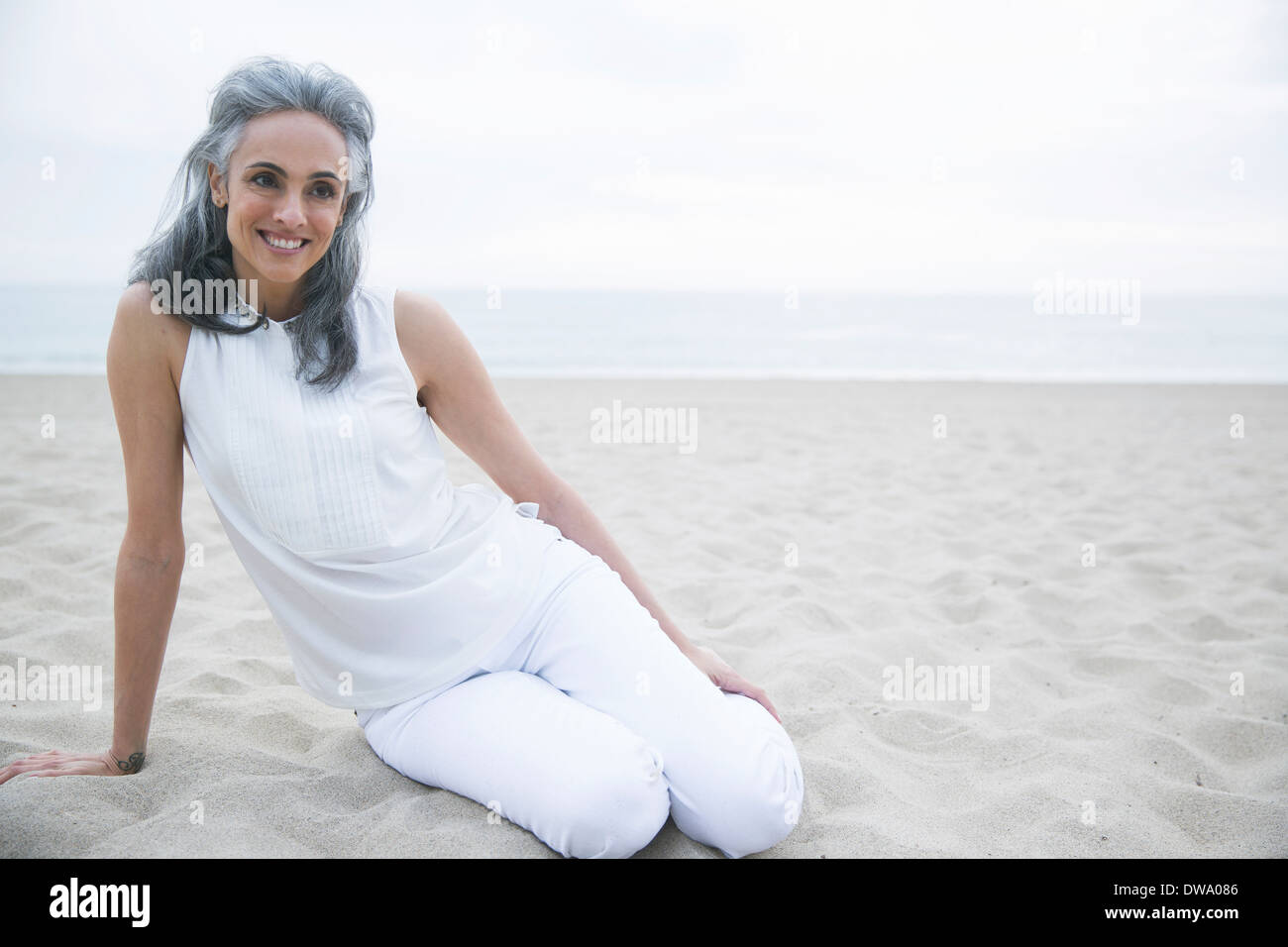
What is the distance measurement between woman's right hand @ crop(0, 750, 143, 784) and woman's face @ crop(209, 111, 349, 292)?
3.52ft

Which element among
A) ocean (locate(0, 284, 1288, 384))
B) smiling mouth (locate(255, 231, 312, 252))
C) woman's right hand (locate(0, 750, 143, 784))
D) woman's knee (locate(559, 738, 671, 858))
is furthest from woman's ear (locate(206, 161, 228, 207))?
ocean (locate(0, 284, 1288, 384))

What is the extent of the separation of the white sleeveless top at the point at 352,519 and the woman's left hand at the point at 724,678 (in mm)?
441

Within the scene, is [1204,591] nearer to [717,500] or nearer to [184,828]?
[717,500]

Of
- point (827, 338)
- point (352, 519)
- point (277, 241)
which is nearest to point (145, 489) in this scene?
point (352, 519)

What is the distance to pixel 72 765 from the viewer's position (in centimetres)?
194

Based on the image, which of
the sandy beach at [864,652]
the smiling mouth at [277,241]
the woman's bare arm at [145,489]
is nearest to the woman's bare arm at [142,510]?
the woman's bare arm at [145,489]

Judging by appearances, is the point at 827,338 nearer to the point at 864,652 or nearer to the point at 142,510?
the point at 864,652

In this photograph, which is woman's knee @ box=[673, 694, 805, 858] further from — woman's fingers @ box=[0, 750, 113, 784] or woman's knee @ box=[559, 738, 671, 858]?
woman's fingers @ box=[0, 750, 113, 784]

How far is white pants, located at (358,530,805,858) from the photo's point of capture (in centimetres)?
167

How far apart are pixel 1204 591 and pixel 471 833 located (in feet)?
9.18

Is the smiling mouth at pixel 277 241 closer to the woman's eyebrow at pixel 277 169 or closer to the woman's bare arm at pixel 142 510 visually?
the woman's eyebrow at pixel 277 169

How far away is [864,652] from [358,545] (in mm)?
1644
